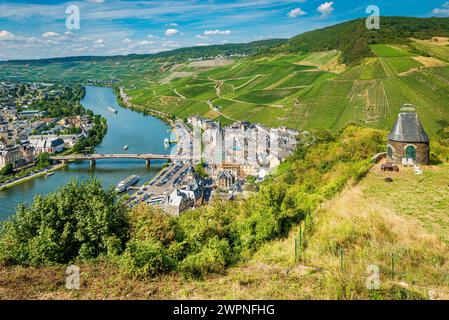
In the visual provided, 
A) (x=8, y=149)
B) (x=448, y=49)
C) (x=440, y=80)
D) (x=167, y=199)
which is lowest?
(x=167, y=199)

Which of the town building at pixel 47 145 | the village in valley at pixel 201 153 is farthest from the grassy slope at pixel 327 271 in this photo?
the town building at pixel 47 145

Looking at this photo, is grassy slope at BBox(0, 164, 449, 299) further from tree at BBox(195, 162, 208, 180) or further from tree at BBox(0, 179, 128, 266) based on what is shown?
tree at BBox(195, 162, 208, 180)

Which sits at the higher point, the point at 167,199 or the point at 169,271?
the point at 169,271

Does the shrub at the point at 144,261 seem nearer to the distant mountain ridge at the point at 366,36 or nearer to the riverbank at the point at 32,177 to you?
the riverbank at the point at 32,177

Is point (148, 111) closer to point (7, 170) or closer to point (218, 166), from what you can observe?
point (7, 170)
